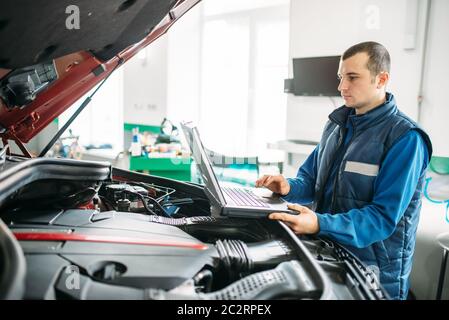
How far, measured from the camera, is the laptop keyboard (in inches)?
50.4

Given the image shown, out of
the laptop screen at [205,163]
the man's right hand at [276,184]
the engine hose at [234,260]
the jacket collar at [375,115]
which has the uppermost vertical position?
the jacket collar at [375,115]

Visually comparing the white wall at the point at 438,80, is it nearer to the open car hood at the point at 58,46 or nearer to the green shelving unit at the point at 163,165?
the open car hood at the point at 58,46

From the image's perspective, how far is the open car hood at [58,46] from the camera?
1.02m

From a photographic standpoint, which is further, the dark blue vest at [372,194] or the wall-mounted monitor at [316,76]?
the wall-mounted monitor at [316,76]

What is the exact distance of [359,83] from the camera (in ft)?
5.01

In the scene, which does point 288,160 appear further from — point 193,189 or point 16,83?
point 16,83

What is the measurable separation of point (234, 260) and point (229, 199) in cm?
35

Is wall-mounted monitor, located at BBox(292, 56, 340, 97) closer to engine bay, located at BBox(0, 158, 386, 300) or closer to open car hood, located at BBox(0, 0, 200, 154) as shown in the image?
open car hood, located at BBox(0, 0, 200, 154)

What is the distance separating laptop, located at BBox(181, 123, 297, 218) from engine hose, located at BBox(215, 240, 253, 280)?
169 mm

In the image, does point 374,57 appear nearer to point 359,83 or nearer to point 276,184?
point 359,83

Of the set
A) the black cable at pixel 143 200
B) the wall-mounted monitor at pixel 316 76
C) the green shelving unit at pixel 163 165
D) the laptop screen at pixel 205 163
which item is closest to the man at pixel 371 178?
the laptop screen at pixel 205 163

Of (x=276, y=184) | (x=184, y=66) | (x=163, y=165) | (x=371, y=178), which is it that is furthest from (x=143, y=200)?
(x=184, y=66)

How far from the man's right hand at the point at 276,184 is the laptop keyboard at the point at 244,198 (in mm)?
177
